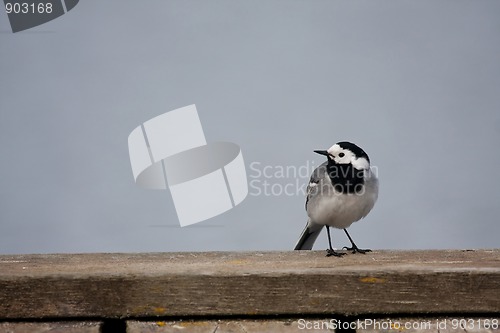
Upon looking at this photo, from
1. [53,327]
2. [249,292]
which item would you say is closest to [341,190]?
[249,292]

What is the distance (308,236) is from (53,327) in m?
3.11

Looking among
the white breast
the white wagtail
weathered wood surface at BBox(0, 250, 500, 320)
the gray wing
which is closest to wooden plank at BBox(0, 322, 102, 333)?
weathered wood surface at BBox(0, 250, 500, 320)

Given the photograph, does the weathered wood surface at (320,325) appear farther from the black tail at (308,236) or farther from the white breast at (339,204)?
the black tail at (308,236)

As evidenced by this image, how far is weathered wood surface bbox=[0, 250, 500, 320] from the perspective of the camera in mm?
2271

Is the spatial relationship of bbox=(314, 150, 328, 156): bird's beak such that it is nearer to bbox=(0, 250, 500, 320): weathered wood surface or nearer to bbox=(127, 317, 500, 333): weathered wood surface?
bbox=(0, 250, 500, 320): weathered wood surface

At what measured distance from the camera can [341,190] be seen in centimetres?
488

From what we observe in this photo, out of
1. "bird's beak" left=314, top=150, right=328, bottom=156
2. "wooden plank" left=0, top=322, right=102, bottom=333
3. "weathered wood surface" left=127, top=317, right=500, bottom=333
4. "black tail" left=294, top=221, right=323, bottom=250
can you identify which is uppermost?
"wooden plank" left=0, top=322, right=102, bottom=333

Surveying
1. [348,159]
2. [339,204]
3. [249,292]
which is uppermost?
[249,292]

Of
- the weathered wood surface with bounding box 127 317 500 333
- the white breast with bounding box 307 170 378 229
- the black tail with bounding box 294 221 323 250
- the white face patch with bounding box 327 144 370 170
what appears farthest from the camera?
the black tail with bounding box 294 221 323 250

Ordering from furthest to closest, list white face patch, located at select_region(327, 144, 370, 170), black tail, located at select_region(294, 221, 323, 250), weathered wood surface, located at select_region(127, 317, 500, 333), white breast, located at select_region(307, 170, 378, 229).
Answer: black tail, located at select_region(294, 221, 323, 250) → white face patch, located at select_region(327, 144, 370, 170) → white breast, located at select_region(307, 170, 378, 229) → weathered wood surface, located at select_region(127, 317, 500, 333)

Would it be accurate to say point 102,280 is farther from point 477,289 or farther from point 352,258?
point 477,289

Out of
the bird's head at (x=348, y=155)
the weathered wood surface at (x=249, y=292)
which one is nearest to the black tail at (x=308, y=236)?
the bird's head at (x=348, y=155)

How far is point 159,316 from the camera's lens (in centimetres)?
227

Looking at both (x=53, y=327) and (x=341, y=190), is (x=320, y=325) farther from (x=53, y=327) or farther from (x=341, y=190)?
(x=341, y=190)
